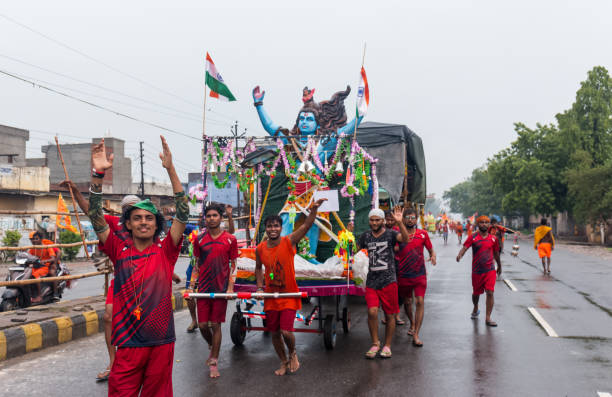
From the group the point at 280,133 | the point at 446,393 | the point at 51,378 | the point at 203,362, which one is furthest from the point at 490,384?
the point at 280,133

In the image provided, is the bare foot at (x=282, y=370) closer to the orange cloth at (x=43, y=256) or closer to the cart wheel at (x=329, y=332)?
the cart wheel at (x=329, y=332)

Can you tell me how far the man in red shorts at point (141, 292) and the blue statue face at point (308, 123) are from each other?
6.70 metres

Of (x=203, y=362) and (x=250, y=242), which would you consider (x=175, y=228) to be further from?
(x=250, y=242)

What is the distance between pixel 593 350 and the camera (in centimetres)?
664

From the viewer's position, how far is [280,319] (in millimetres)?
5699

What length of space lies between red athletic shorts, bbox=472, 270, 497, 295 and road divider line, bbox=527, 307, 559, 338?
3.05 ft

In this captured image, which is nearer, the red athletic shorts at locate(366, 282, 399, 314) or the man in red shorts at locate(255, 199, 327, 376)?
the man in red shorts at locate(255, 199, 327, 376)

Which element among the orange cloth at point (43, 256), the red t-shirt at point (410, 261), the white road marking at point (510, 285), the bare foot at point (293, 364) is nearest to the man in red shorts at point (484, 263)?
the red t-shirt at point (410, 261)

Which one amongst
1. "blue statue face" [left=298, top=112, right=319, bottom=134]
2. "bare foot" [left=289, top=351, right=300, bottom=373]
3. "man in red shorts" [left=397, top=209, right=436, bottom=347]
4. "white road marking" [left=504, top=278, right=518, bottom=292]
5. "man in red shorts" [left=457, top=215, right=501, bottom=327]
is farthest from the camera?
"white road marking" [left=504, top=278, right=518, bottom=292]

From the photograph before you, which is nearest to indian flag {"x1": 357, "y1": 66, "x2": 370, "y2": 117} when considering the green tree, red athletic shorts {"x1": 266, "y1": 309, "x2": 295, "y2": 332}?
red athletic shorts {"x1": 266, "y1": 309, "x2": 295, "y2": 332}

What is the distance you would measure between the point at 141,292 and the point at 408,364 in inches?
147

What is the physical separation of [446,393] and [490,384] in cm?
54

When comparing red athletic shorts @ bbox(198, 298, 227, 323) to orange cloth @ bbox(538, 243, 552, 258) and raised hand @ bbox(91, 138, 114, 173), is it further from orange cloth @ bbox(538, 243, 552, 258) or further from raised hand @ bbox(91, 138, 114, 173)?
orange cloth @ bbox(538, 243, 552, 258)

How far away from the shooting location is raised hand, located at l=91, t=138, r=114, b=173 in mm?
3488
